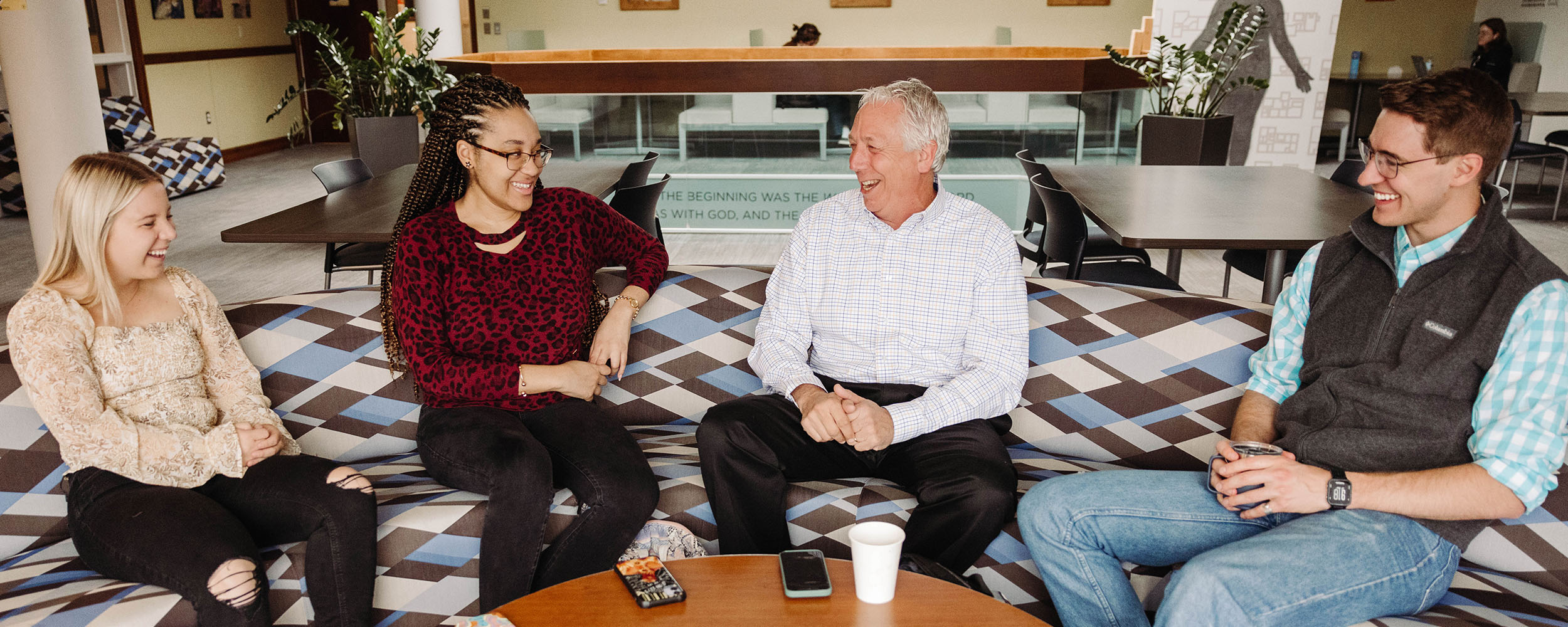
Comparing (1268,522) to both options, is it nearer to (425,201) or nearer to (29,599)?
(425,201)

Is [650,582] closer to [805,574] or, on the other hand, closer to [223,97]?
[805,574]

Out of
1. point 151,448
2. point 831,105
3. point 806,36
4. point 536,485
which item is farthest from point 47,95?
point 806,36

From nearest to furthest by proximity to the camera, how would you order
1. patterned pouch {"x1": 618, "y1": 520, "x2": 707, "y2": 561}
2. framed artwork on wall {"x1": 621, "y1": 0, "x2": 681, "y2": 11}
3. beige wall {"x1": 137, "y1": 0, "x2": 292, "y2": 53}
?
patterned pouch {"x1": 618, "y1": 520, "x2": 707, "y2": 561}
beige wall {"x1": 137, "y1": 0, "x2": 292, "y2": 53}
framed artwork on wall {"x1": 621, "y1": 0, "x2": 681, "y2": 11}

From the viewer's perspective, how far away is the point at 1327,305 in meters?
1.86

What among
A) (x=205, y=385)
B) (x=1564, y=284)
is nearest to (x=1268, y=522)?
(x=1564, y=284)

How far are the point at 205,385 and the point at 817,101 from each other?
406 cm

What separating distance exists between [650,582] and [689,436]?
89 centimetres

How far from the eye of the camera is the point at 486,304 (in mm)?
2121

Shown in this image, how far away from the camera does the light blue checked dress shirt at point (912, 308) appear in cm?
216

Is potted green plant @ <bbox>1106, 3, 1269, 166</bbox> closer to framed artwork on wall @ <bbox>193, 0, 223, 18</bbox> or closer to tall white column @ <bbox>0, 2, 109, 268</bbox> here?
tall white column @ <bbox>0, 2, 109, 268</bbox>

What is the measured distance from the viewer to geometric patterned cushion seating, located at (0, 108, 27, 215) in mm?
7148

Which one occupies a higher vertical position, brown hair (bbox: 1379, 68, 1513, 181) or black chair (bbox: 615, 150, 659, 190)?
brown hair (bbox: 1379, 68, 1513, 181)

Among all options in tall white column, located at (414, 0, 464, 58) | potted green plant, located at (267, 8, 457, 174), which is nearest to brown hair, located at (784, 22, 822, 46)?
tall white column, located at (414, 0, 464, 58)

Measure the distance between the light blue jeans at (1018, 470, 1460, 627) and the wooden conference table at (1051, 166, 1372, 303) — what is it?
1.04 m
